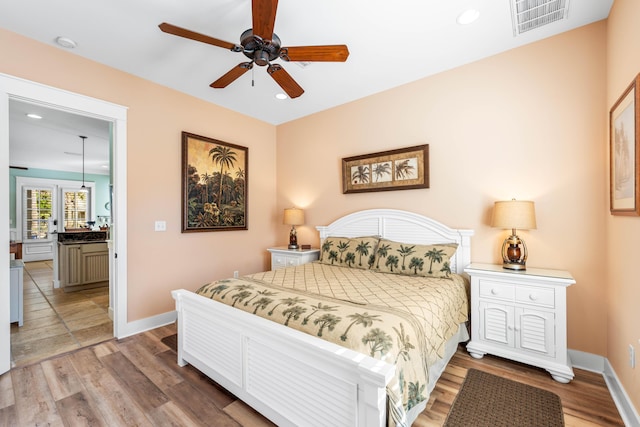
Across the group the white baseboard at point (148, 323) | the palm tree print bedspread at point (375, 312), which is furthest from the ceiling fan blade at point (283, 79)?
the white baseboard at point (148, 323)

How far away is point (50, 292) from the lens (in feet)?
15.2

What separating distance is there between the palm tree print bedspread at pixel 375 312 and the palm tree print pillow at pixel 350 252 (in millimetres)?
403

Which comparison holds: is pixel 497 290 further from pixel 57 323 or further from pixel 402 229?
pixel 57 323

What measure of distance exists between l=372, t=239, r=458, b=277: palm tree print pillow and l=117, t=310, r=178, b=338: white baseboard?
2.49 metres

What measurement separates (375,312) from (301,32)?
7.55 feet

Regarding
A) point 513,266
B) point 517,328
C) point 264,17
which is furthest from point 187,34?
point 517,328

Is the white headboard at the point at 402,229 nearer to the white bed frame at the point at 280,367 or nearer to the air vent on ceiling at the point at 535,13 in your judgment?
the white bed frame at the point at 280,367

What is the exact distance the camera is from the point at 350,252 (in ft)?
10.8

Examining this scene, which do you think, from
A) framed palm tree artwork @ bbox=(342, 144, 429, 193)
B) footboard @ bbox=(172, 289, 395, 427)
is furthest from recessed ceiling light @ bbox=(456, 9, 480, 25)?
footboard @ bbox=(172, 289, 395, 427)

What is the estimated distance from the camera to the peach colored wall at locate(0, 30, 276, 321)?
2584mm

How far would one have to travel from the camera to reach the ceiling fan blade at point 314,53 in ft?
6.45

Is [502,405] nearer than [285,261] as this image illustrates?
Yes

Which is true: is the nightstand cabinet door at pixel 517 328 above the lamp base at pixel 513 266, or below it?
below

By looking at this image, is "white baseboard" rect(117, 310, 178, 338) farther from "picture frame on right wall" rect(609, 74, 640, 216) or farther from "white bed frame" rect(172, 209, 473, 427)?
"picture frame on right wall" rect(609, 74, 640, 216)
